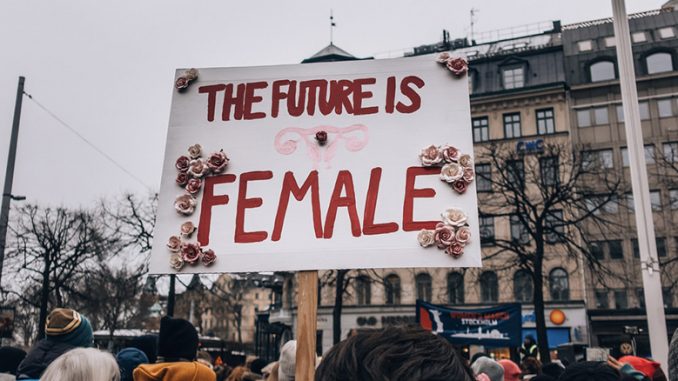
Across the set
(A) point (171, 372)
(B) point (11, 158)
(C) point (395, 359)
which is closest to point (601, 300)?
(B) point (11, 158)

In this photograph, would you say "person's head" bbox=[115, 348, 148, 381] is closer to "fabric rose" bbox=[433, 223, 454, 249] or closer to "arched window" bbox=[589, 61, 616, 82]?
"fabric rose" bbox=[433, 223, 454, 249]

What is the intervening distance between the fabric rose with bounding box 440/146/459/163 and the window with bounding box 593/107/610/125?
3831cm

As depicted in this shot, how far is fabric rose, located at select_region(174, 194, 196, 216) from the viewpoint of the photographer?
3.98 meters

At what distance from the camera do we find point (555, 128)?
3944cm

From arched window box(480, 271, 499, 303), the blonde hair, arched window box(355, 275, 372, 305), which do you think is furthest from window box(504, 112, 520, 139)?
the blonde hair

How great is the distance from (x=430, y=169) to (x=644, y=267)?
A: 548 centimetres

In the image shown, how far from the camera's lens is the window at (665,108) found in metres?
37.5

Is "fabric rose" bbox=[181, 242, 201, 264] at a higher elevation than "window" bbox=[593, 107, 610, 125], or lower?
Answer: lower

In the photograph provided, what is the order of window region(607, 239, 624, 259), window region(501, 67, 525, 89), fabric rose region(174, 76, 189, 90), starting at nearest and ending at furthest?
fabric rose region(174, 76, 189, 90) < window region(607, 239, 624, 259) < window region(501, 67, 525, 89)

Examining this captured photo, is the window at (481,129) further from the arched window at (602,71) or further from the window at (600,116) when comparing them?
the arched window at (602,71)

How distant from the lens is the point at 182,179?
13.4 ft

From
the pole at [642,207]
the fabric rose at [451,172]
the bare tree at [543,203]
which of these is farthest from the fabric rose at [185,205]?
the bare tree at [543,203]

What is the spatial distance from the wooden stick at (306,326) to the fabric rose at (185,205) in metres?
0.82

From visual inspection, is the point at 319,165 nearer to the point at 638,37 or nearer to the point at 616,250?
the point at 616,250
